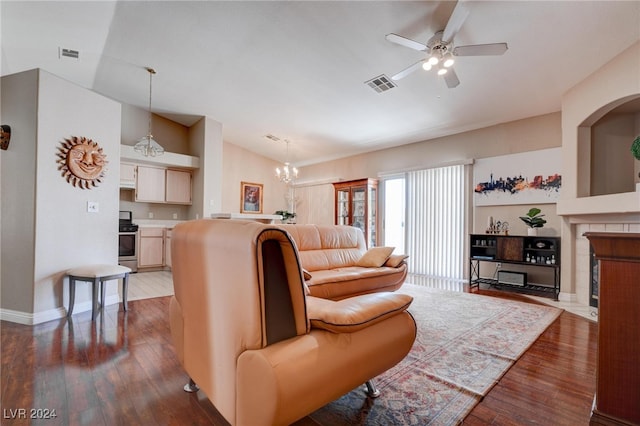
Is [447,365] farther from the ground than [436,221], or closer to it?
closer to it

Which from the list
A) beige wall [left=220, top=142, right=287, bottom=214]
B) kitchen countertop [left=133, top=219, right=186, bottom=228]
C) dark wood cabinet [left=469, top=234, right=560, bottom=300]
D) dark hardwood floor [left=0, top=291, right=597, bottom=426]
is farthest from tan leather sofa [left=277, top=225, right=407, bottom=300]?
beige wall [left=220, top=142, right=287, bottom=214]

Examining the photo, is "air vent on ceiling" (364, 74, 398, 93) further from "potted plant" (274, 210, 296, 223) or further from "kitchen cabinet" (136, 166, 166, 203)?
"kitchen cabinet" (136, 166, 166, 203)

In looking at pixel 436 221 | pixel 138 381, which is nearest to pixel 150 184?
pixel 138 381

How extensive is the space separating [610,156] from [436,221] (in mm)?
2484

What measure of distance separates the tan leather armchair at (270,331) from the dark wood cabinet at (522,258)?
12.1 ft

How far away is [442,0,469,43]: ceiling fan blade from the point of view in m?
2.14

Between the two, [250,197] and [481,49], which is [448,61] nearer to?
[481,49]

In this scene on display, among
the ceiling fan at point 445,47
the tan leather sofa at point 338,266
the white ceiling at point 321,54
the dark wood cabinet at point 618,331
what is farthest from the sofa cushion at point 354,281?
the white ceiling at point 321,54

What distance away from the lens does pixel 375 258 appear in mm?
3592

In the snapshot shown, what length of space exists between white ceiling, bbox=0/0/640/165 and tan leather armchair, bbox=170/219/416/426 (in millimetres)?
2697

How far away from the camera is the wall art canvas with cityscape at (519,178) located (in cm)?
422

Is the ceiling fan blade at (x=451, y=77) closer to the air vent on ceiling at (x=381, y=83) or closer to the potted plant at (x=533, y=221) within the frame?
the air vent on ceiling at (x=381, y=83)

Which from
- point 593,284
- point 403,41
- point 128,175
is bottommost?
point 593,284

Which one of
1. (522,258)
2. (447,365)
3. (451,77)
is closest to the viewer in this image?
(447,365)
